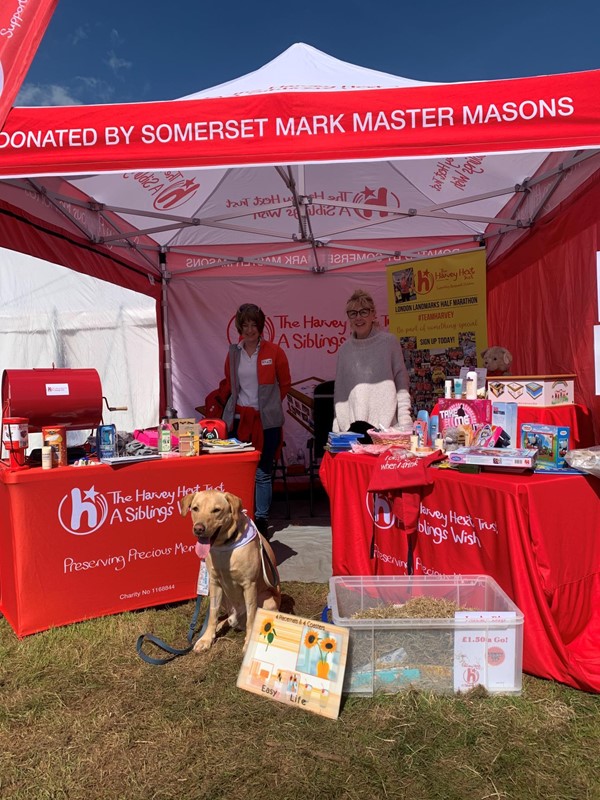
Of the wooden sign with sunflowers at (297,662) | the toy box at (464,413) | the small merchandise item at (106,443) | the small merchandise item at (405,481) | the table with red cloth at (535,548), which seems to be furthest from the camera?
the small merchandise item at (106,443)

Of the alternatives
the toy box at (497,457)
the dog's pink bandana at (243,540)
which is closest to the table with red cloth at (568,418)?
the toy box at (497,457)

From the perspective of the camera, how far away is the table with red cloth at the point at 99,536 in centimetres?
280

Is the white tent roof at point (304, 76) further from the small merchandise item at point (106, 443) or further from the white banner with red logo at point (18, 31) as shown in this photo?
the small merchandise item at point (106, 443)

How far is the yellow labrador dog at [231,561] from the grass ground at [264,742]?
Result: 0.29 m

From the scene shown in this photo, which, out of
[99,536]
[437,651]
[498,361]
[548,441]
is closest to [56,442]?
[99,536]

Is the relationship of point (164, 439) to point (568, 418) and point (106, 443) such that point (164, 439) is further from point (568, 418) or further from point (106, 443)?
point (568, 418)

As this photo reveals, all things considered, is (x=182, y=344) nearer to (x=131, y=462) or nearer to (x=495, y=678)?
(x=131, y=462)

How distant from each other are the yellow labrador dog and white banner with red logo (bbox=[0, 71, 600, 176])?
5.26 feet

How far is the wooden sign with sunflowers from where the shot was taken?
81.0 inches

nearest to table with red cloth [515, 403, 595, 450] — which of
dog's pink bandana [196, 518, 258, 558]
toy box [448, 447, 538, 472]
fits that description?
toy box [448, 447, 538, 472]

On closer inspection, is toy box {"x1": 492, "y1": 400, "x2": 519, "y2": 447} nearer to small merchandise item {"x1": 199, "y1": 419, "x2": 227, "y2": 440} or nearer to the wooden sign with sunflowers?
the wooden sign with sunflowers

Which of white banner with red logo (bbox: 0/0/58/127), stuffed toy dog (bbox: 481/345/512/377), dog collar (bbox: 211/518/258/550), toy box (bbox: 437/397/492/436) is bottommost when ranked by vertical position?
dog collar (bbox: 211/518/258/550)

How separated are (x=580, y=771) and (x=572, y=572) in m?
0.81

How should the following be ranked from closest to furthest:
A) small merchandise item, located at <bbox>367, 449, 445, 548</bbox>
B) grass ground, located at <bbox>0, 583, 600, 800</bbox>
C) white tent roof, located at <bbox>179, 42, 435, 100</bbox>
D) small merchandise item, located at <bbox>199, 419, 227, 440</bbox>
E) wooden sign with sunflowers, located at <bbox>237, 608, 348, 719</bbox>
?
grass ground, located at <bbox>0, 583, 600, 800</bbox> < wooden sign with sunflowers, located at <bbox>237, 608, 348, 719</bbox> < small merchandise item, located at <bbox>367, 449, 445, 548</bbox> < small merchandise item, located at <bbox>199, 419, 227, 440</bbox> < white tent roof, located at <bbox>179, 42, 435, 100</bbox>
